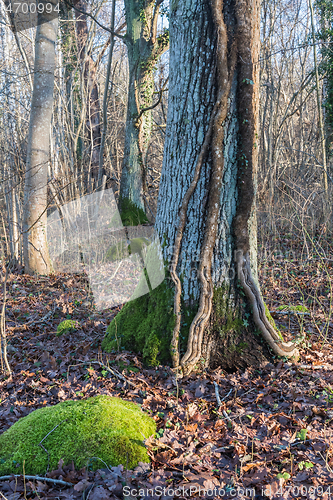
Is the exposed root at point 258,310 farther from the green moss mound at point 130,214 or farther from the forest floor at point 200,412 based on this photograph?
the green moss mound at point 130,214

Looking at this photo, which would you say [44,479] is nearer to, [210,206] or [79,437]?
[79,437]

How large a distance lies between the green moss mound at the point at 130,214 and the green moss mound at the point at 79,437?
249 inches

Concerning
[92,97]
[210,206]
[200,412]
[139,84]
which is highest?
[92,97]

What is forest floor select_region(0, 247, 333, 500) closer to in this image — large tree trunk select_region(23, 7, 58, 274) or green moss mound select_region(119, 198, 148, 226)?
large tree trunk select_region(23, 7, 58, 274)

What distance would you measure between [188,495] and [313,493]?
2.28ft

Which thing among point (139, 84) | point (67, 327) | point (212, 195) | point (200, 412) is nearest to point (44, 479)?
point (200, 412)

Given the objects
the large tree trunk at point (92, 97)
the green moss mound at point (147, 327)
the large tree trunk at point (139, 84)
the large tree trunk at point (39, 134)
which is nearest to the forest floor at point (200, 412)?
the green moss mound at point (147, 327)

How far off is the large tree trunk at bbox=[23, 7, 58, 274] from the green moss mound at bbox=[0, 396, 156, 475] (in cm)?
486

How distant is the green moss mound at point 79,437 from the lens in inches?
84.2

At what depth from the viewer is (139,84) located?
8.55 m

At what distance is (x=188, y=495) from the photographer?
1.86m

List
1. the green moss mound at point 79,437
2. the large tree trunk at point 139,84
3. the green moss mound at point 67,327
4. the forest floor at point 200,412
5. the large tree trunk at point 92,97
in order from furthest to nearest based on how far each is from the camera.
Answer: the large tree trunk at point 92,97, the large tree trunk at point 139,84, the green moss mound at point 67,327, the green moss mound at point 79,437, the forest floor at point 200,412

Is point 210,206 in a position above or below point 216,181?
below

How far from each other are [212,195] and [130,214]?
5756 millimetres
